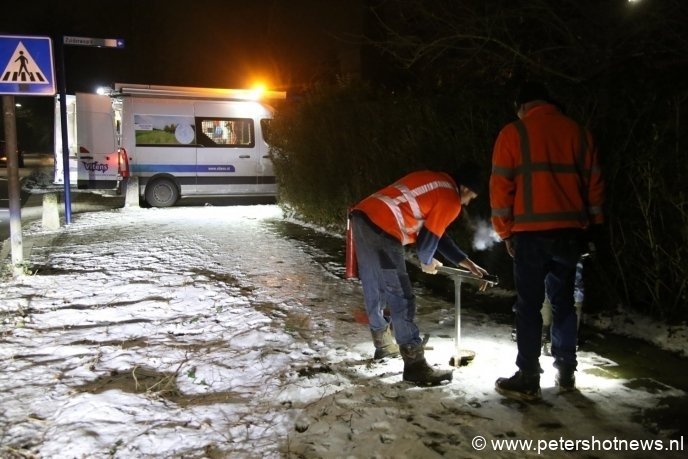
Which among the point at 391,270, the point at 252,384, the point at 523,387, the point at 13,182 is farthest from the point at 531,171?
the point at 13,182

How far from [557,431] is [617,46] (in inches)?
249

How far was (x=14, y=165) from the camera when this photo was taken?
284 inches

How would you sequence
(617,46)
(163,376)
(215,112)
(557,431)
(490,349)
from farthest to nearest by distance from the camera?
(215,112)
(617,46)
(490,349)
(163,376)
(557,431)

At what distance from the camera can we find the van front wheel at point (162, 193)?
14398 millimetres

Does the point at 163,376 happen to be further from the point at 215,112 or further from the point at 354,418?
the point at 215,112

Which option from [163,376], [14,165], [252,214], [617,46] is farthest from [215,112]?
[163,376]

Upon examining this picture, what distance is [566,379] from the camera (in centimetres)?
379

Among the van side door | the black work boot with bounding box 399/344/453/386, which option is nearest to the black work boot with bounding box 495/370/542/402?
the black work boot with bounding box 399/344/453/386

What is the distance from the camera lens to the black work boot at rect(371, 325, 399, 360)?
436 cm

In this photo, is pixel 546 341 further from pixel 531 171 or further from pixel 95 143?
pixel 95 143

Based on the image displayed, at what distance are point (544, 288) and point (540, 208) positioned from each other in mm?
524

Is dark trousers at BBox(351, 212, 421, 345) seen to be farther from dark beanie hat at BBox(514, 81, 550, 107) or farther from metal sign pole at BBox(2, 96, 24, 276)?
metal sign pole at BBox(2, 96, 24, 276)

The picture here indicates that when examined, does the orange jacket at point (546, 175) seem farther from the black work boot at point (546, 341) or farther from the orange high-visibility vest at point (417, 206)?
the black work boot at point (546, 341)

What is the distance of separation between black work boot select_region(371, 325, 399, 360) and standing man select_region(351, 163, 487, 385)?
1.23 feet
